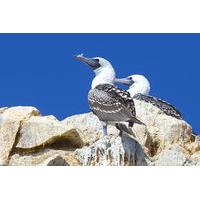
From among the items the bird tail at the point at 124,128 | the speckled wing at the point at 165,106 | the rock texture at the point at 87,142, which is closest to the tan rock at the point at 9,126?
the rock texture at the point at 87,142

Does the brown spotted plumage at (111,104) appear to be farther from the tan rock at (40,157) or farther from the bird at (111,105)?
the tan rock at (40,157)

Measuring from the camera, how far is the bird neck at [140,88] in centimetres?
3133

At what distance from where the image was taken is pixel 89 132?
27.0 m

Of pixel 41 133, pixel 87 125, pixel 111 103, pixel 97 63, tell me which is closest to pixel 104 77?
pixel 97 63

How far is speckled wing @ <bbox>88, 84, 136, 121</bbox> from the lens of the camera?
84.3 feet

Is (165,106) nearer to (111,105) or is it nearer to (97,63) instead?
(97,63)

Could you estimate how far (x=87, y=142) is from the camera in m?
26.8

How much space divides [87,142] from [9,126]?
5.13 ft

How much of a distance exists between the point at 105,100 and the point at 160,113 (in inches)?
80.6
